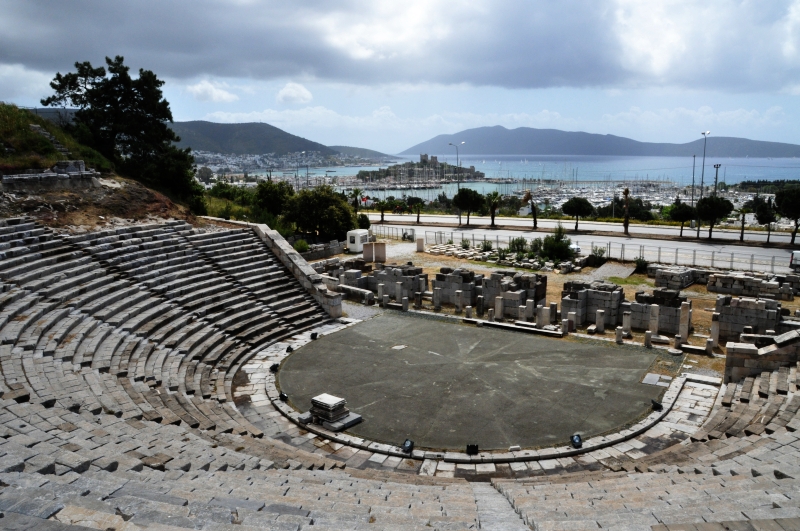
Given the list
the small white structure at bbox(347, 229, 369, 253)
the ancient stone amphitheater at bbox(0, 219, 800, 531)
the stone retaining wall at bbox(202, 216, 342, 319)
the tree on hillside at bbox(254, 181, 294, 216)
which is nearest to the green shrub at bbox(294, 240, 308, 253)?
the small white structure at bbox(347, 229, 369, 253)

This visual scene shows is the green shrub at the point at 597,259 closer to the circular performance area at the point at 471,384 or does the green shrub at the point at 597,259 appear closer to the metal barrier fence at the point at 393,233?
the metal barrier fence at the point at 393,233

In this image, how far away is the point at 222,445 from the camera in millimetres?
12594

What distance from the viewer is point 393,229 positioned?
56781 millimetres

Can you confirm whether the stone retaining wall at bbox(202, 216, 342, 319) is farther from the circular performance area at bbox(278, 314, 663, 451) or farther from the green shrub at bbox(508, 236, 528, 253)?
the green shrub at bbox(508, 236, 528, 253)

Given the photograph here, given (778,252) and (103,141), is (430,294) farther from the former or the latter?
(778,252)

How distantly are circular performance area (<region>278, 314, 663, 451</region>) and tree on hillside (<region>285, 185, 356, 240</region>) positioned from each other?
22276 mm

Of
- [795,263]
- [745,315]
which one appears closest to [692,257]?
[795,263]

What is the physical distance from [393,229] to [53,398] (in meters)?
45.7

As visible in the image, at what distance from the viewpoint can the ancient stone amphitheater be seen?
7.93m

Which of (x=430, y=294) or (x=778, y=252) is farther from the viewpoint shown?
(x=778, y=252)

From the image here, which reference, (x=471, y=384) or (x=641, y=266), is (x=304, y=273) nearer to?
(x=471, y=384)

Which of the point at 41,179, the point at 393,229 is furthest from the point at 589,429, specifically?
the point at 393,229

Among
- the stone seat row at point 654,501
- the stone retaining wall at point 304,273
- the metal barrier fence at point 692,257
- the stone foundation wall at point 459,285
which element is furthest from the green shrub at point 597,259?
the stone seat row at point 654,501

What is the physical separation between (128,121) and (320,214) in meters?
14.8
